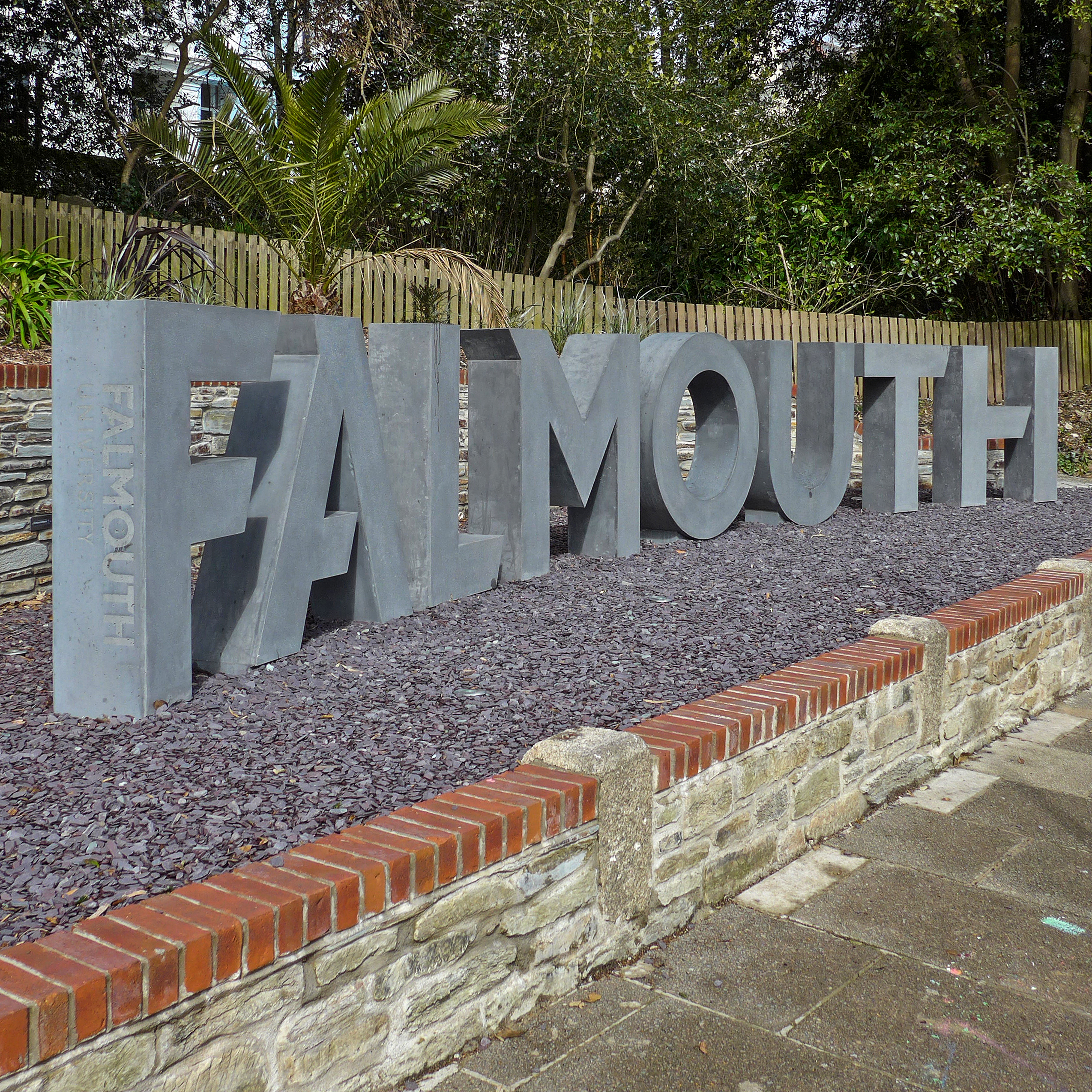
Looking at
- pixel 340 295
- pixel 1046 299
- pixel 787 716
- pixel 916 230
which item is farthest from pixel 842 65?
pixel 787 716

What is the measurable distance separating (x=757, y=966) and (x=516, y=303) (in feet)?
30.2

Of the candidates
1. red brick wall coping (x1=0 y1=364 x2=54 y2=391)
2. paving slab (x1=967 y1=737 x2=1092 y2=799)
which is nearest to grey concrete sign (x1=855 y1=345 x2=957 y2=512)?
paving slab (x1=967 y1=737 x2=1092 y2=799)

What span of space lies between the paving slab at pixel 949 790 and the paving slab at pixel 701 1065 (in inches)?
75.6

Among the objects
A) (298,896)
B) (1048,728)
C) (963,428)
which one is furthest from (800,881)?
(963,428)

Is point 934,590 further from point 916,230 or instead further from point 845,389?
point 916,230

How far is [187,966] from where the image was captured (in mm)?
2109

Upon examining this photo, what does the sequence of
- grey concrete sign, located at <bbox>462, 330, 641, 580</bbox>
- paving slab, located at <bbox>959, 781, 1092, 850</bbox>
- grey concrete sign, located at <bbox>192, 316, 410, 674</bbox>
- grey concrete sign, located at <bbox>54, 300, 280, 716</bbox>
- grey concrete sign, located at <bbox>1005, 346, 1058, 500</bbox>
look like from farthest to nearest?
grey concrete sign, located at <bbox>1005, 346, 1058, 500</bbox> < grey concrete sign, located at <bbox>462, 330, 641, 580</bbox> < grey concrete sign, located at <bbox>192, 316, 410, 674</bbox> < paving slab, located at <bbox>959, 781, 1092, 850</bbox> < grey concrete sign, located at <bbox>54, 300, 280, 716</bbox>

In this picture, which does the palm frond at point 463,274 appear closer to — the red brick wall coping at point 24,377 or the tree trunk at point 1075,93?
the red brick wall coping at point 24,377

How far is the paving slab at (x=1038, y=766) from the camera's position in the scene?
4730mm

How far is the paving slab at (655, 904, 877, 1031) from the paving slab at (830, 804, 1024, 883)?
701 millimetres

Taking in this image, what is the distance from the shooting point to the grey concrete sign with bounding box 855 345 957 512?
9.16 metres

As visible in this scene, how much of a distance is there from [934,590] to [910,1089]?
13.1 ft

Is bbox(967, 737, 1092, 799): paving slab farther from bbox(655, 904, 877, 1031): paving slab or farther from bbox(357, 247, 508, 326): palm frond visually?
bbox(357, 247, 508, 326): palm frond

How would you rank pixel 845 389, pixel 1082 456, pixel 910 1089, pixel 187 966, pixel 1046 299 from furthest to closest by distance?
pixel 1046 299 → pixel 1082 456 → pixel 845 389 → pixel 910 1089 → pixel 187 966
